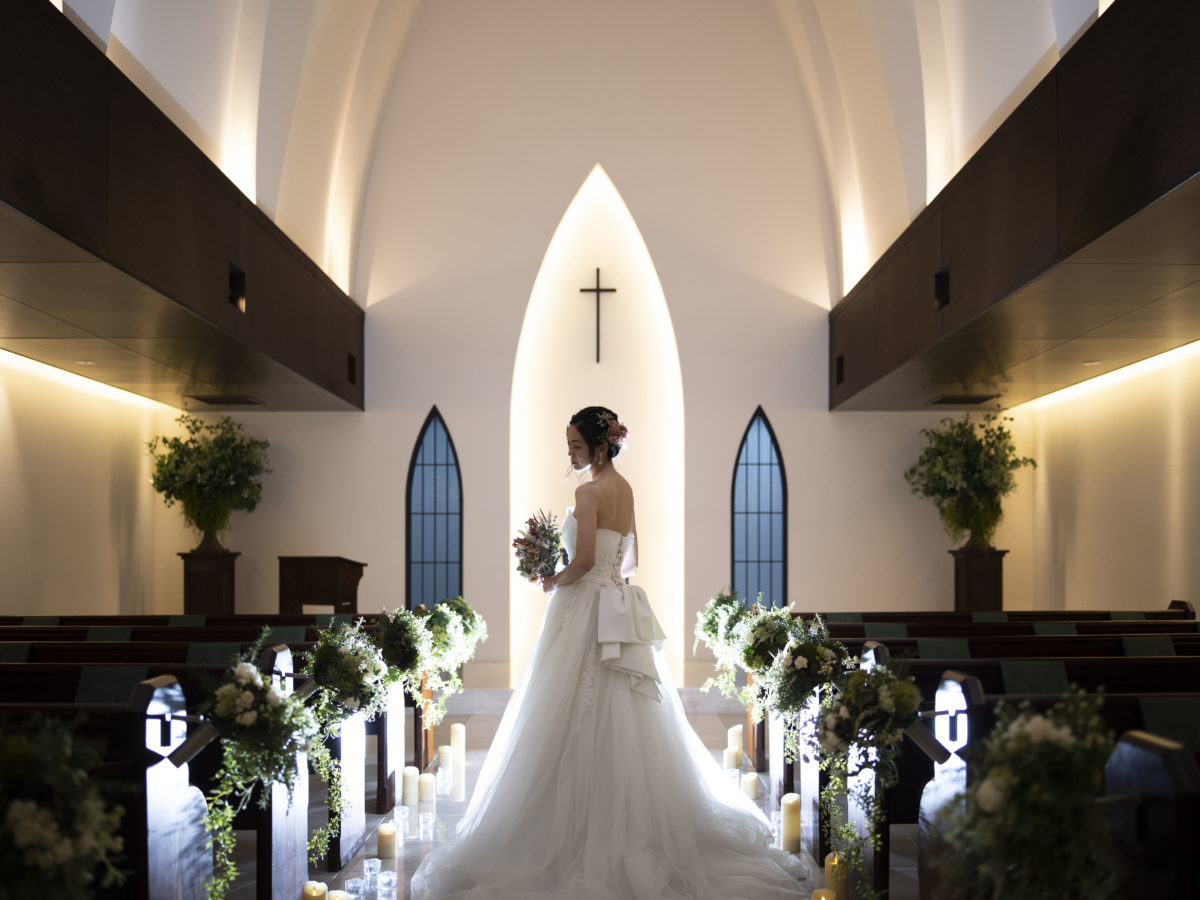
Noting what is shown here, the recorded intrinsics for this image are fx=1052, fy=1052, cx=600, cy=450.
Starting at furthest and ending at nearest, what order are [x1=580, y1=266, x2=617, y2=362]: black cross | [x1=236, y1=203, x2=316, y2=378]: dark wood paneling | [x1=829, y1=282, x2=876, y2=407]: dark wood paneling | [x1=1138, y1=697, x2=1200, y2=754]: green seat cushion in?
[x1=580, y1=266, x2=617, y2=362]: black cross, [x1=829, y1=282, x2=876, y2=407]: dark wood paneling, [x1=236, y1=203, x2=316, y2=378]: dark wood paneling, [x1=1138, y1=697, x2=1200, y2=754]: green seat cushion

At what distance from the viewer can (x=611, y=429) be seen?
478 cm

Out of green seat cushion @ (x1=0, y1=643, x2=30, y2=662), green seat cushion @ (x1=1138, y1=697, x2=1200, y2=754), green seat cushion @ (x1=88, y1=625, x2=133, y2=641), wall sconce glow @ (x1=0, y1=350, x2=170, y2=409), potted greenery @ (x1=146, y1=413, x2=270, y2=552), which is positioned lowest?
green seat cushion @ (x1=88, y1=625, x2=133, y2=641)

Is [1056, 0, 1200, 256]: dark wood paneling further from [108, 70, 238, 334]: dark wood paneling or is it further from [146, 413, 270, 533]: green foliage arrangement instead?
[146, 413, 270, 533]: green foliage arrangement

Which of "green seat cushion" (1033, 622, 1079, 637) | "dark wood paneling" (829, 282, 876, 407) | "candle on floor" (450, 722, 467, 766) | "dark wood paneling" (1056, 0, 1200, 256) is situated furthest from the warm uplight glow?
"candle on floor" (450, 722, 467, 766)

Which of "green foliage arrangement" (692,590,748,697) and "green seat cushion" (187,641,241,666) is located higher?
"green seat cushion" (187,641,241,666)

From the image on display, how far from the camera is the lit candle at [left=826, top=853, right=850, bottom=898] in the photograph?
13.6ft

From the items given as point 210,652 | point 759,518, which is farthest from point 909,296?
point 210,652

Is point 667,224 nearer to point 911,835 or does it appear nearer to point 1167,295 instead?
point 1167,295

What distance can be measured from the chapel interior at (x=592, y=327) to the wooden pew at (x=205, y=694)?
8.56 ft

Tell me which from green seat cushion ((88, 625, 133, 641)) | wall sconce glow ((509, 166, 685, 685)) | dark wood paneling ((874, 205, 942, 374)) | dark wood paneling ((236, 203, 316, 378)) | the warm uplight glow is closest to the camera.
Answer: green seat cushion ((88, 625, 133, 641))

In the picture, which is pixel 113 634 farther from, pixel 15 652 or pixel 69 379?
pixel 69 379

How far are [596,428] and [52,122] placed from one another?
8.73ft

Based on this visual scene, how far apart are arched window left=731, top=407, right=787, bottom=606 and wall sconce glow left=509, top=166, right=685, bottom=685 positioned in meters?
0.75

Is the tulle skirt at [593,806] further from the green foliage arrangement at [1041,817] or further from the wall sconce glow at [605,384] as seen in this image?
the wall sconce glow at [605,384]
